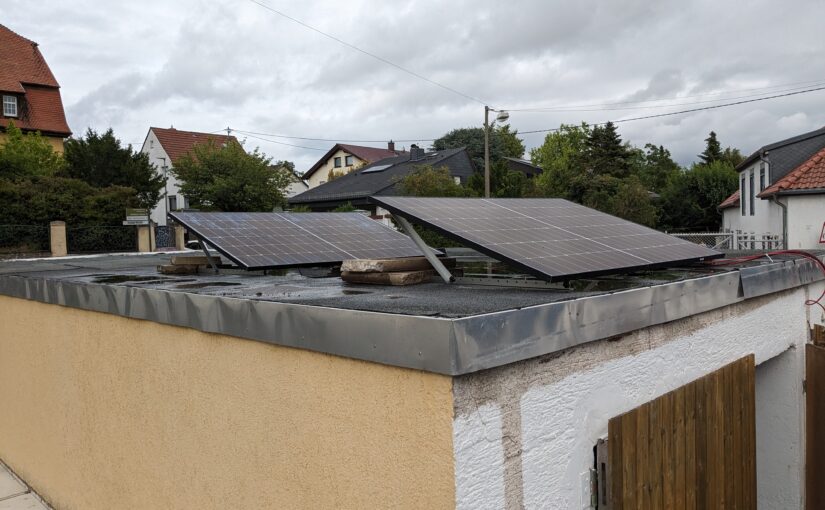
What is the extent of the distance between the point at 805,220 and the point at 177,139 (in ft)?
158

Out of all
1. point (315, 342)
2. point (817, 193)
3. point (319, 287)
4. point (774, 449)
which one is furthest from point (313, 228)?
point (817, 193)

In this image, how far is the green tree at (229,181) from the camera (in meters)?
36.1

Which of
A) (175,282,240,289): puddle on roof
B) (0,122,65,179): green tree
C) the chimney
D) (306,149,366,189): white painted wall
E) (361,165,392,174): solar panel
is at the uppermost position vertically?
(306,149,366,189): white painted wall

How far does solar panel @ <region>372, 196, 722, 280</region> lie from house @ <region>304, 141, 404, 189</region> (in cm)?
6209

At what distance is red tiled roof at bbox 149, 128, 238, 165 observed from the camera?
5300 cm

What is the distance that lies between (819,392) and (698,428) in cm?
206

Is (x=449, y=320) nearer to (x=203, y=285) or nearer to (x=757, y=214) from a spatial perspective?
(x=203, y=285)

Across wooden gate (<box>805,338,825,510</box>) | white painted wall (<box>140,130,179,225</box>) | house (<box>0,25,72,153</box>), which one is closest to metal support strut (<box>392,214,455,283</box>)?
wooden gate (<box>805,338,825,510</box>)

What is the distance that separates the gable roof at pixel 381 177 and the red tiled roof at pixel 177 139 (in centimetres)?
Result: 972

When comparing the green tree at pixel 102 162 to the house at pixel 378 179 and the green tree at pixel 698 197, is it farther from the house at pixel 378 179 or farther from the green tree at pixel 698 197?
the green tree at pixel 698 197

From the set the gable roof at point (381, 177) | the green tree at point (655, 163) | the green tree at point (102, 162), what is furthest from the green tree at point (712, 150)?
the green tree at point (102, 162)

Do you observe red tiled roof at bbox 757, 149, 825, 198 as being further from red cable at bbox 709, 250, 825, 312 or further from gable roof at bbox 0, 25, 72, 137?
gable roof at bbox 0, 25, 72, 137

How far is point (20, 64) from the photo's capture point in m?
42.3

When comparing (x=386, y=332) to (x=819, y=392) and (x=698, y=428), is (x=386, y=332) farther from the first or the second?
(x=819, y=392)
